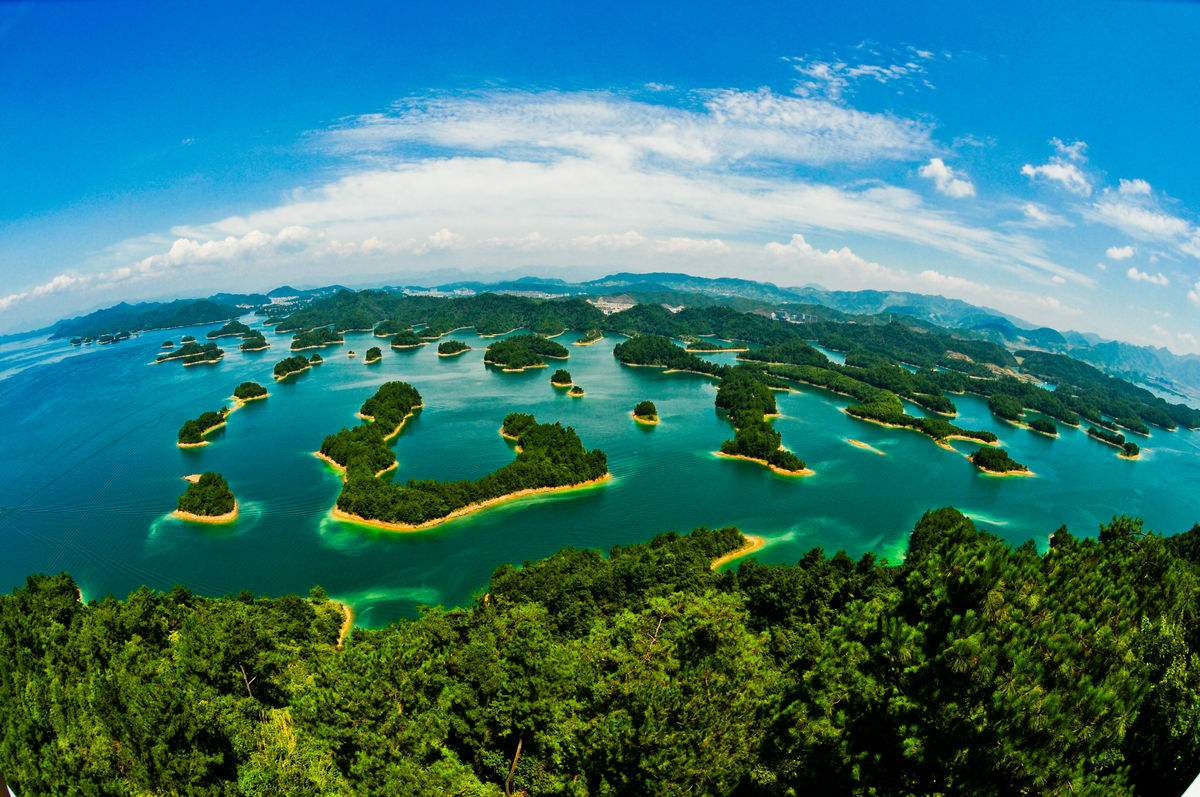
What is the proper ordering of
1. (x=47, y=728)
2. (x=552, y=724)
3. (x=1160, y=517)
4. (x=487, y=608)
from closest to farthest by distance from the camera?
(x=552, y=724) → (x=47, y=728) → (x=487, y=608) → (x=1160, y=517)

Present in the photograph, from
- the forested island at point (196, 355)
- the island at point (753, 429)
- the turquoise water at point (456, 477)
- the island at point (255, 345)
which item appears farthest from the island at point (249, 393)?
the island at point (753, 429)

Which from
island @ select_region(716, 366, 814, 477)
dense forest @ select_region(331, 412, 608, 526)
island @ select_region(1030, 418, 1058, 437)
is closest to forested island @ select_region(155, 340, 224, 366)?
dense forest @ select_region(331, 412, 608, 526)

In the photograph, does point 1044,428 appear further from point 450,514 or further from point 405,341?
point 405,341

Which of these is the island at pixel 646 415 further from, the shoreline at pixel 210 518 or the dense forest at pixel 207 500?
the dense forest at pixel 207 500

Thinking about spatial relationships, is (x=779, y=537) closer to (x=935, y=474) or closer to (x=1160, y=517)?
(x=935, y=474)

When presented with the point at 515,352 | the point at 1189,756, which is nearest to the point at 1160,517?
the point at 1189,756

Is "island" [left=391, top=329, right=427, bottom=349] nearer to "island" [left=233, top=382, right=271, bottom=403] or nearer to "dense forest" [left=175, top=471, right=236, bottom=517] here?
"island" [left=233, top=382, right=271, bottom=403]
